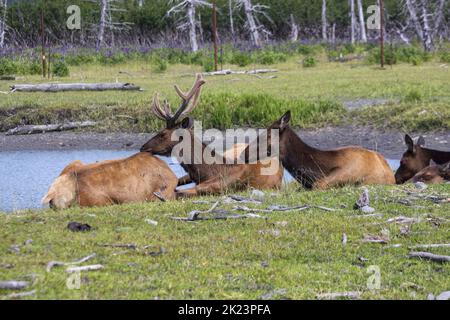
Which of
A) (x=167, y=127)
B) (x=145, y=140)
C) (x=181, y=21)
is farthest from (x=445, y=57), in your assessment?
(x=181, y=21)

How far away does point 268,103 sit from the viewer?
744 inches

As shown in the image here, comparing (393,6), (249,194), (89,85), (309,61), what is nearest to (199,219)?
(249,194)

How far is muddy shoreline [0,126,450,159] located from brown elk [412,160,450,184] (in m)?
4.47

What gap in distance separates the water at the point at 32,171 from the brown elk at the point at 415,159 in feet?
5.43

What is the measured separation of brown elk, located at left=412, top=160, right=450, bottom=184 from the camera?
1171 cm

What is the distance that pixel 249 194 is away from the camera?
10477mm

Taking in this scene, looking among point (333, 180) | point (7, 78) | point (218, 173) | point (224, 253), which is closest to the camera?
point (224, 253)

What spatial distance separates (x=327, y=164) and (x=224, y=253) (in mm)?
4540

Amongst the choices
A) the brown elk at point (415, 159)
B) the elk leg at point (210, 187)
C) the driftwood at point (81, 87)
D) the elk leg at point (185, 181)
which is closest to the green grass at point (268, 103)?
the driftwood at point (81, 87)

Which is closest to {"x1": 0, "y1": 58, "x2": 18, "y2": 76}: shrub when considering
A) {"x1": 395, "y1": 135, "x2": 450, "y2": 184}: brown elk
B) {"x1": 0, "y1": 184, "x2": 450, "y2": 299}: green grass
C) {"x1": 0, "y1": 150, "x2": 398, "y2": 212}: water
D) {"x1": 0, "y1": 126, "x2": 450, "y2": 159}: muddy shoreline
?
{"x1": 0, "y1": 126, "x2": 450, "y2": 159}: muddy shoreline

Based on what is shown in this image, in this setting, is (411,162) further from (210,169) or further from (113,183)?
(113,183)

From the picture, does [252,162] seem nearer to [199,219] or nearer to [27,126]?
[199,219]

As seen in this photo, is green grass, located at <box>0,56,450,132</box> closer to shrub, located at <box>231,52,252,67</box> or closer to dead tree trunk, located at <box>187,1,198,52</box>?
shrub, located at <box>231,52,252,67</box>

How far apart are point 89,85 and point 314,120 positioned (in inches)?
264
